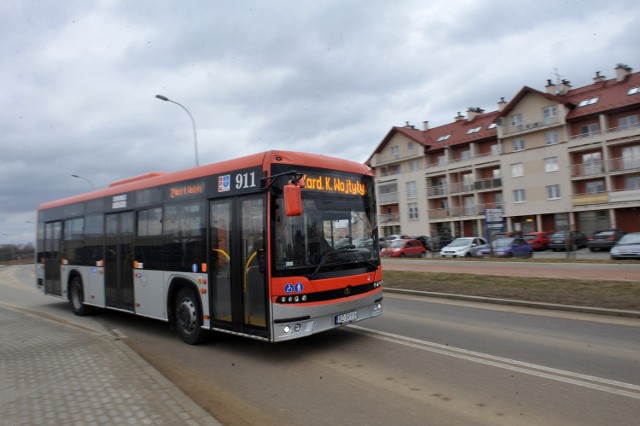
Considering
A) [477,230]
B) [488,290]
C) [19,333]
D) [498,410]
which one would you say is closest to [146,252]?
[19,333]

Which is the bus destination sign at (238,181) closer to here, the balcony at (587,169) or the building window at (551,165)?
the balcony at (587,169)

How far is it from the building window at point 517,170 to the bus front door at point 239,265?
1810 inches

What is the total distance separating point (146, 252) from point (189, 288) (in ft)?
5.17

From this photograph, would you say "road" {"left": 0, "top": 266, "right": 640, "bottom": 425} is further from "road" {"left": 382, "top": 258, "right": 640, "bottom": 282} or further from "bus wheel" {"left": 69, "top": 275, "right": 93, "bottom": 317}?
"road" {"left": 382, "top": 258, "right": 640, "bottom": 282}

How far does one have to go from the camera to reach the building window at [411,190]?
57.2 metres

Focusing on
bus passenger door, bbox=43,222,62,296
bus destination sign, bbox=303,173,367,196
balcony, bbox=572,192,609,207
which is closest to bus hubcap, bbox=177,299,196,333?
bus destination sign, bbox=303,173,367,196

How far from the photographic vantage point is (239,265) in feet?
21.1

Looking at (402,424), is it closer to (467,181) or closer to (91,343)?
(91,343)

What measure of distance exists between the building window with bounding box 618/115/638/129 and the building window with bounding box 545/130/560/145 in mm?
5360

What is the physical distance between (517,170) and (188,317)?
46.4 meters

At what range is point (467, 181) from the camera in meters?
52.4

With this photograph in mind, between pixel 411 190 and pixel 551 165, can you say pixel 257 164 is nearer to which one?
pixel 551 165

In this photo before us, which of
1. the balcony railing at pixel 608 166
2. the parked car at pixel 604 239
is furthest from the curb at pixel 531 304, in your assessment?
the balcony railing at pixel 608 166

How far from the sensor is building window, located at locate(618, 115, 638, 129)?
40.0 metres
